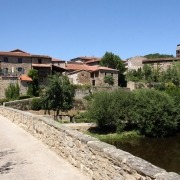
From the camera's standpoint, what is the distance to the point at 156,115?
39844 mm

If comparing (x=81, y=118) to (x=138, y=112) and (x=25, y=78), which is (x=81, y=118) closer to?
(x=138, y=112)

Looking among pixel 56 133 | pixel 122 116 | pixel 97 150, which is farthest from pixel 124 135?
pixel 97 150

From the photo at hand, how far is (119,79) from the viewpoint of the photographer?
239 ft

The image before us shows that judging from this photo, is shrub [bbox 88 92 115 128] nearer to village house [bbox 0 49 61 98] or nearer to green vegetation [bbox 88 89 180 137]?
green vegetation [bbox 88 89 180 137]

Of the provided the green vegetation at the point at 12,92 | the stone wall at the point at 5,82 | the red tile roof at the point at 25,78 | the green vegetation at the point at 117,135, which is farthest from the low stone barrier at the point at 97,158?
the stone wall at the point at 5,82

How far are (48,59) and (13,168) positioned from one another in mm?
54608

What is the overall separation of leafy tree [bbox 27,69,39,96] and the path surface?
40962 mm

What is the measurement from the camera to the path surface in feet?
27.0

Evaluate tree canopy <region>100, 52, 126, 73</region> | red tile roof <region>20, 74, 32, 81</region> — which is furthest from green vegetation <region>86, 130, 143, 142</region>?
tree canopy <region>100, 52, 126, 73</region>

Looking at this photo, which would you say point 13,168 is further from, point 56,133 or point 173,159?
point 173,159

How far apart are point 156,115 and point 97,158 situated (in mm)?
33501

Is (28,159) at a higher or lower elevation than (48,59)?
lower

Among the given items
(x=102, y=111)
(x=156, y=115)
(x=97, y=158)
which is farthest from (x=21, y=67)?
(x=97, y=158)

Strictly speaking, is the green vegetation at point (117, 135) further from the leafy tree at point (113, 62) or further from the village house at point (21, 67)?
the leafy tree at point (113, 62)
